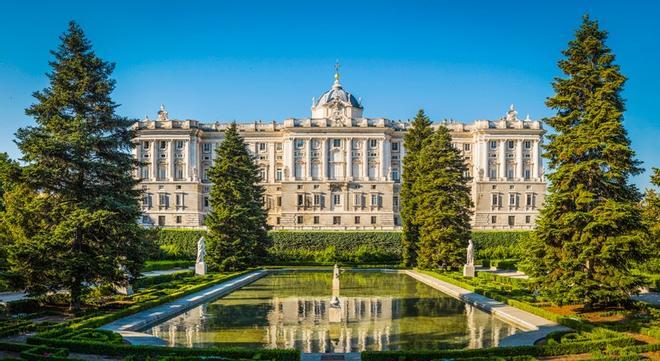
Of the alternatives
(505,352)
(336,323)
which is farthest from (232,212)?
(505,352)

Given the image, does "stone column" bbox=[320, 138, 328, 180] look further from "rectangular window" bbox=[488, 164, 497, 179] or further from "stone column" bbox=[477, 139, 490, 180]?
"rectangular window" bbox=[488, 164, 497, 179]

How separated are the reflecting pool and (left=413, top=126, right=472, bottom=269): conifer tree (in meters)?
12.0

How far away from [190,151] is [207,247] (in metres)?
39.7

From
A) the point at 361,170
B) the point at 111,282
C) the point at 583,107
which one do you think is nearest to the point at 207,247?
the point at 111,282

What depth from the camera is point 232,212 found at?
134 feet

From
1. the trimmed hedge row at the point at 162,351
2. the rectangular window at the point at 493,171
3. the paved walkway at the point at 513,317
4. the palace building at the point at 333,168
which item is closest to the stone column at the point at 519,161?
the palace building at the point at 333,168

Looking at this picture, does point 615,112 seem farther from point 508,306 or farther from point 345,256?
point 345,256

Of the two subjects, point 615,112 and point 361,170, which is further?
point 361,170

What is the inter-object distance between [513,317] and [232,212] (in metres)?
25.2

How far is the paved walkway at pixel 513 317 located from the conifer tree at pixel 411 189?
16.2 metres

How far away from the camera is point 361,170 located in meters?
76.2

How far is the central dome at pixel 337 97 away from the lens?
80.6m

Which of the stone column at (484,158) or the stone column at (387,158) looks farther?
the stone column at (484,158)

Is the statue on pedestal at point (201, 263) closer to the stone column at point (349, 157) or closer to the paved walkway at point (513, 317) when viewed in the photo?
the paved walkway at point (513, 317)
